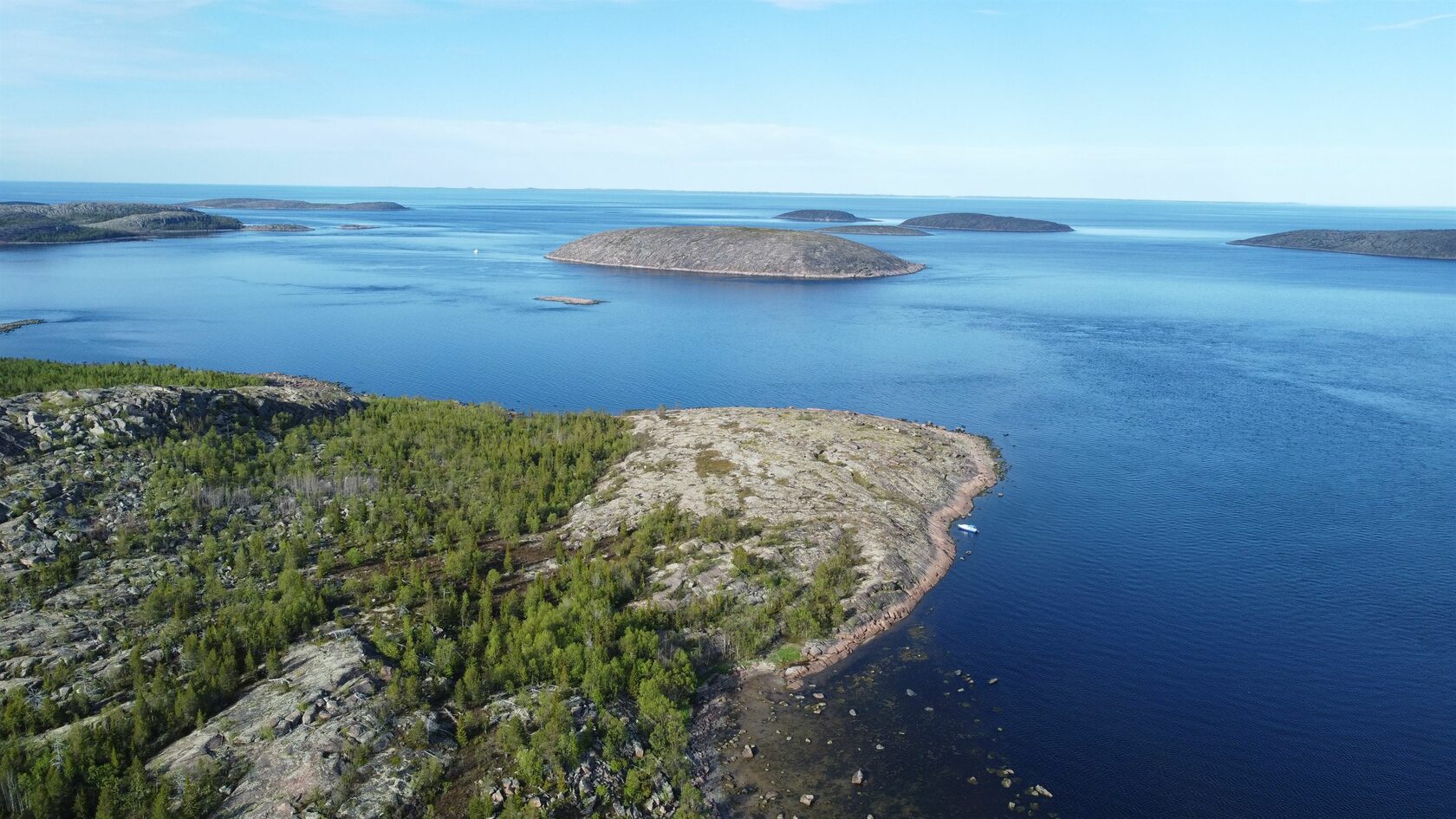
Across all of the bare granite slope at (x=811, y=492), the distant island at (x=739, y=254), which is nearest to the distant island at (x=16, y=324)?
the bare granite slope at (x=811, y=492)

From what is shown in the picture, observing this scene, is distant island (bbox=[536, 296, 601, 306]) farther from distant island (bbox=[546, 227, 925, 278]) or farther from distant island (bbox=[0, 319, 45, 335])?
distant island (bbox=[0, 319, 45, 335])

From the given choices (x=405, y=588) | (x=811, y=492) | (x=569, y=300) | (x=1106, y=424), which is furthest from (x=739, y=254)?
(x=405, y=588)

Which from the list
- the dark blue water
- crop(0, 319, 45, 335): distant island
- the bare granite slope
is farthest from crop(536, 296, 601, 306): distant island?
the bare granite slope

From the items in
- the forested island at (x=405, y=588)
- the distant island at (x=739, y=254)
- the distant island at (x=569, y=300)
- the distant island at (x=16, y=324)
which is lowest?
the forested island at (x=405, y=588)

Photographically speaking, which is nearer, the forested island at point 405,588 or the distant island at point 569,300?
the forested island at point 405,588

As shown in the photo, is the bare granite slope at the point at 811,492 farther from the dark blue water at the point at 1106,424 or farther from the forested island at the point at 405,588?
the dark blue water at the point at 1106,424
